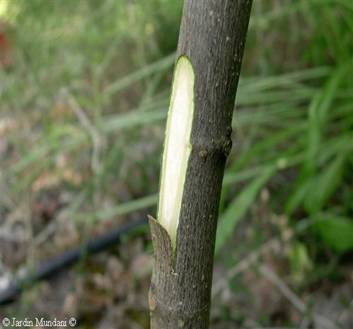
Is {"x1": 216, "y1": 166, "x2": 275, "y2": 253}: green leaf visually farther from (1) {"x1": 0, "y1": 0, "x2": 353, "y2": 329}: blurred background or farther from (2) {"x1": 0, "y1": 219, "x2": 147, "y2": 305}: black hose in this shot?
(2) {"x1": 0, "y1": 219, "x2": 147, "y2": 305}: black hose

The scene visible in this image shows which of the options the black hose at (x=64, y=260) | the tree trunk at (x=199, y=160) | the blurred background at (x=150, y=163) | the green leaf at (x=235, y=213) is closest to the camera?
the tree trunk at (x=199, y=160)

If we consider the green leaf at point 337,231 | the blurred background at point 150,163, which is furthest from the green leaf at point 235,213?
the green leaf at point 337,231

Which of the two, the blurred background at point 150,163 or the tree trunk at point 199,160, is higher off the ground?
the blurred background at point 150,163

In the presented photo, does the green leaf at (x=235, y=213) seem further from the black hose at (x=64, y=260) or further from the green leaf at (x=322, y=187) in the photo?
the black hose at (x=64, y=260)

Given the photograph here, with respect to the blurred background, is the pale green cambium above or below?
below

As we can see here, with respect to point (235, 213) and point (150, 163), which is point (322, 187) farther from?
point (150, 163)

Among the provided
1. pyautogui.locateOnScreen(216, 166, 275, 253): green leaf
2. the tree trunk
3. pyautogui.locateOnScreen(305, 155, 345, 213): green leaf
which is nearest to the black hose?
pyautogui.locateOnScreen(216, 166, 275, 253): green leaf

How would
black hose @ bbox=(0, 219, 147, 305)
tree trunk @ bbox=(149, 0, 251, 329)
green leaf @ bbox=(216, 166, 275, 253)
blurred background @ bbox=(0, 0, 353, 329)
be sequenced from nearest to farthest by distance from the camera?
tree trunk @ bbox=(149, 0, 251, 329), green leaf @ bbox=(216, 166, 275, 253), blurred background @ bbox=(0, 0, 353, 329), black hose @ bbox=(0, 219, 147, 305)

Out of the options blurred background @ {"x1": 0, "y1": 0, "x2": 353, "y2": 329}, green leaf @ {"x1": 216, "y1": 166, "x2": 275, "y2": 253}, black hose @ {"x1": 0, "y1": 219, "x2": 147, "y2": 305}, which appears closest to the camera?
green leaf @ {"x1": 216, "y1": 166, "x2": 275, "y2": 253}

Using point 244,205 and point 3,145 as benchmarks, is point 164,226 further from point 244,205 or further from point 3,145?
point 3,145
